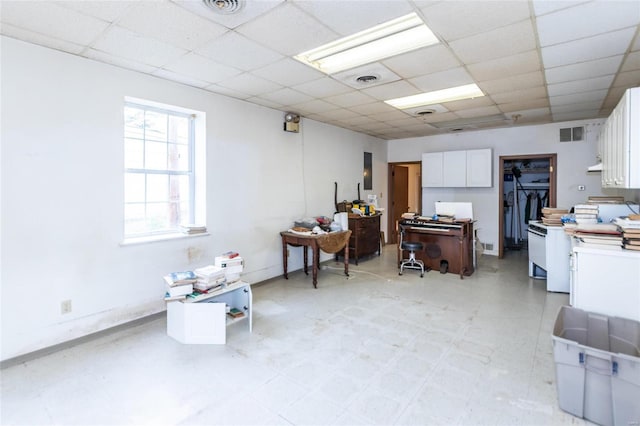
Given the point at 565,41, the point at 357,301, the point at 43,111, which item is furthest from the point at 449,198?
the point at 43,111

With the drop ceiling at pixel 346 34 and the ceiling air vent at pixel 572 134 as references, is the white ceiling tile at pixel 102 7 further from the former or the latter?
the ceiling air vent at pixel 572 134

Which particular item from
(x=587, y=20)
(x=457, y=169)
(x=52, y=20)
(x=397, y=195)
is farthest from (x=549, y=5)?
(x=397, y=195)

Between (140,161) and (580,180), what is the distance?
671 cm

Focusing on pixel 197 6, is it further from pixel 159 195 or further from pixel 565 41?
pixel 565 41

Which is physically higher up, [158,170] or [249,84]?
[249,84]

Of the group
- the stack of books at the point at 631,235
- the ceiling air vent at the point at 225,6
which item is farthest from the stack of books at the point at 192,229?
the stack of books at the point at 631,235

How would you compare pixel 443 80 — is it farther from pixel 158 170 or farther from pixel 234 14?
pixel 158 170

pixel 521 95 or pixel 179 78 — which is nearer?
pixel 179 78

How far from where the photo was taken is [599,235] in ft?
9.16

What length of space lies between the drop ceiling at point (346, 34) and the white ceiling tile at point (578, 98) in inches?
0.5

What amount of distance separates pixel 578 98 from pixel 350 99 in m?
2.91

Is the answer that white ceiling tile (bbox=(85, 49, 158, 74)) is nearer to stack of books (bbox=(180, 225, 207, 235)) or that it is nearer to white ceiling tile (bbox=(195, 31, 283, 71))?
white ceiling tile (bbox=(195, 31, 283, 71))

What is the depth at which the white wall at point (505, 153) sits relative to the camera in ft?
18.0

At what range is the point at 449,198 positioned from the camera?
6949 millimetres
